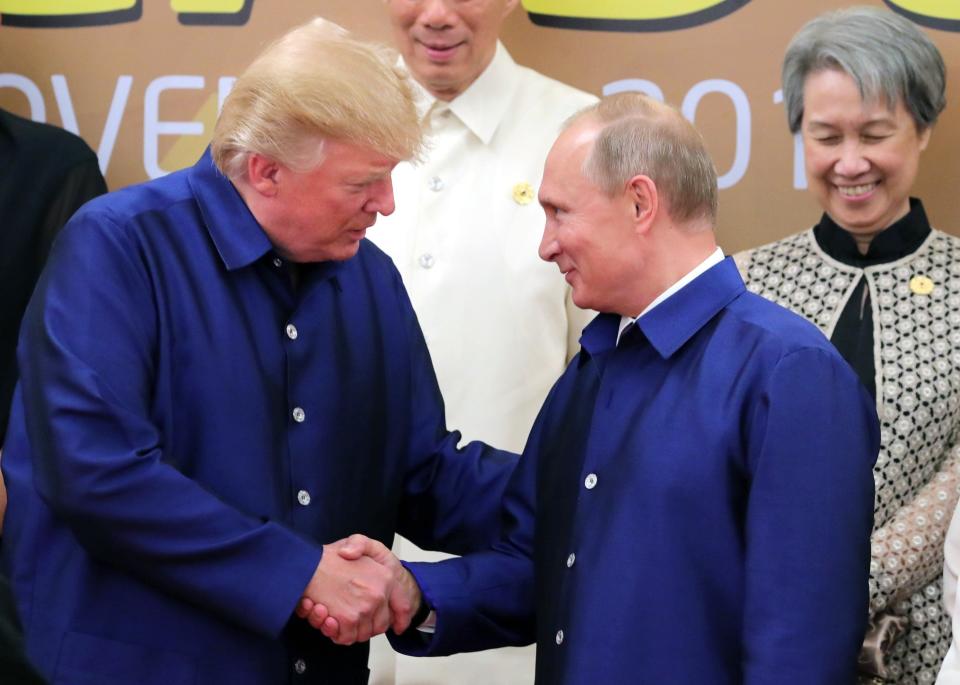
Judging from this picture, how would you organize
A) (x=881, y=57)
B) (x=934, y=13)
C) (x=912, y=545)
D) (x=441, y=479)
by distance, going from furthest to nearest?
(x=934, y=13) < (x=881, y=57) < (x=912, y=545) < (x=441, y=479)

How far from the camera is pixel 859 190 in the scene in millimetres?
3215

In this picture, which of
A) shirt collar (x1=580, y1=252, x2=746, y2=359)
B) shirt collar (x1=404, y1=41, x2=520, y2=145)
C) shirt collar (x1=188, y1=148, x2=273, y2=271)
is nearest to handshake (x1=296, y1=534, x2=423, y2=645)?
shirt collar (x1=188, y1=148, x2=273, y2=271)

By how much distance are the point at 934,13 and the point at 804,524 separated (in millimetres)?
1784

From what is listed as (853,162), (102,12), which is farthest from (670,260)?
(102,12)

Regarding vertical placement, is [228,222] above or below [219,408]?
above

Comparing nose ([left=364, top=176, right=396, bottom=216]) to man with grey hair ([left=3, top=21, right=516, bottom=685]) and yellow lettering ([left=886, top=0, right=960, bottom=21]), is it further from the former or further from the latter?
yellow lettering ([left=886, top=0, right=960, bottom=21])

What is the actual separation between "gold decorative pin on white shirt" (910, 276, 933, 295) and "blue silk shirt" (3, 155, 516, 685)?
117cm

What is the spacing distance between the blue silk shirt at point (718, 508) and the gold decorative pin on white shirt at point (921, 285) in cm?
96

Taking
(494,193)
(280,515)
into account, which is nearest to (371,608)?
(280,515)

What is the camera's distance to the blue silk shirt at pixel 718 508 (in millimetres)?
2129

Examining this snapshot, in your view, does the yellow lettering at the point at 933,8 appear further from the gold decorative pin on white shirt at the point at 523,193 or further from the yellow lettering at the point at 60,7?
the yellow lettering at the point at 60,7

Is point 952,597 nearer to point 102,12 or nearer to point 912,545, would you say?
point 912,545

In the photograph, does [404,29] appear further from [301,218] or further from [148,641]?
[148,641]

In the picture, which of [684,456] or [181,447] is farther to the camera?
[181,447]
